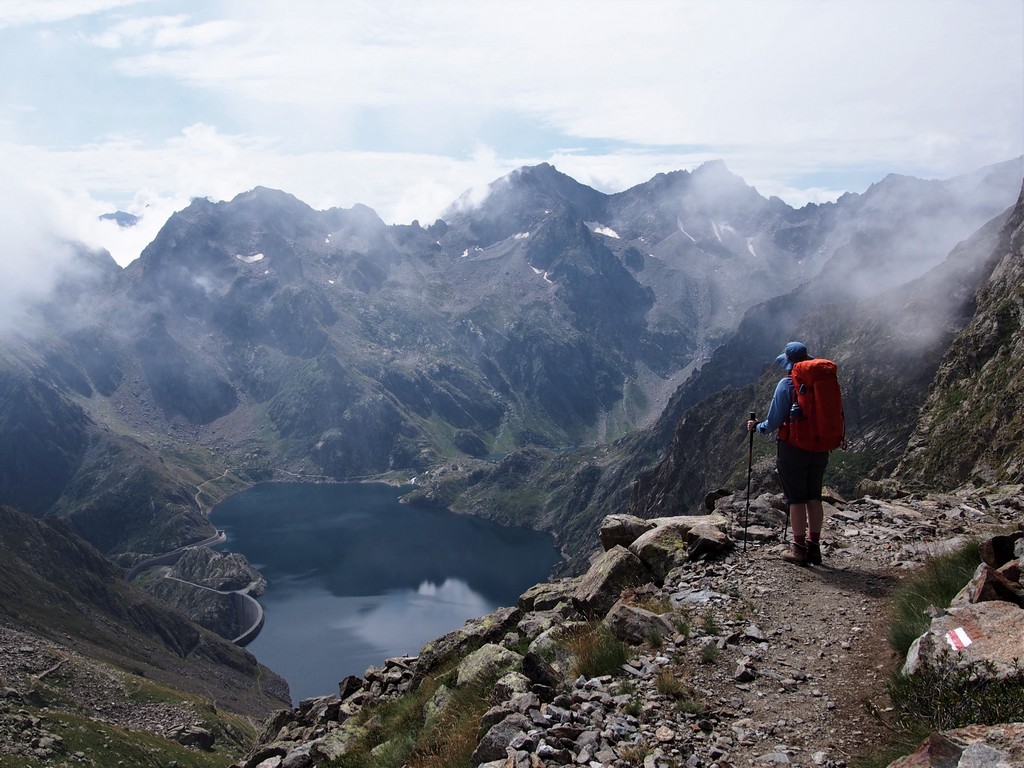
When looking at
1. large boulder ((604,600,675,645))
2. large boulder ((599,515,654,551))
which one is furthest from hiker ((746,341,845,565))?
large boulder ((599,515,654,551))

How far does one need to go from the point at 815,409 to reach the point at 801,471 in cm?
157

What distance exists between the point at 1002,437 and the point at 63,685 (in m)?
98.0

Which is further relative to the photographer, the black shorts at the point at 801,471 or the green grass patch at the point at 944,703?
the black shorts at the point at 801,471

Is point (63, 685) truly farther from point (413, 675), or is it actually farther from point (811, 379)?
point (811, 379)

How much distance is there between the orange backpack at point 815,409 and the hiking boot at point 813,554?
240cm

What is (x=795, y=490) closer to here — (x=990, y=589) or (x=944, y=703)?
(x=990, y=589)

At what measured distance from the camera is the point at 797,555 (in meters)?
16.8

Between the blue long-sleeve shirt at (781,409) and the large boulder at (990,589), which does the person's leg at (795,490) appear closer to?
the blue long-sleeve shirt at (781,409)

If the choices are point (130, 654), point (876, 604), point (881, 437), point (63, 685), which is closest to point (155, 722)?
point (63, 685)

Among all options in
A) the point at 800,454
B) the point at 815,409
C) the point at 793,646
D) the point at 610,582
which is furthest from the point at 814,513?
the point at 610,582

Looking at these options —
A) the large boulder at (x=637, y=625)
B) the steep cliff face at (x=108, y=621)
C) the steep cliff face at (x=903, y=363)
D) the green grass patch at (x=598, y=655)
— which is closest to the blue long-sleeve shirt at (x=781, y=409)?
the large boulder at (x=637, y=625)

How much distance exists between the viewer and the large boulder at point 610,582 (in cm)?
1748

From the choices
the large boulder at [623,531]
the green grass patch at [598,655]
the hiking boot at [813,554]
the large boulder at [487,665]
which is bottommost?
the large boulder at [487,665]

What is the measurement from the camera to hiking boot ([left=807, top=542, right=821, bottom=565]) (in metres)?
16.6
